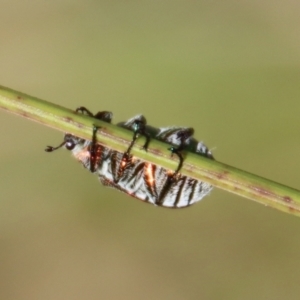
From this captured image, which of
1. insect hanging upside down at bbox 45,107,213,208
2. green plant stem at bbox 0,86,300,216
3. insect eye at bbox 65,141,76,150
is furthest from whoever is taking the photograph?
insect eye at bbox 65,141,76,150

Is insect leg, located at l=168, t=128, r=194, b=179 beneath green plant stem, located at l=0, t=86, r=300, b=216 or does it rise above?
above

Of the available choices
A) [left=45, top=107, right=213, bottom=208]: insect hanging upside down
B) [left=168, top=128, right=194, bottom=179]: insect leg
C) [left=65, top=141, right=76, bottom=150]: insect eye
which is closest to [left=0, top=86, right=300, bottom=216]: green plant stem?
[left=168, top=128, right=194, bottom=179]: insect leg

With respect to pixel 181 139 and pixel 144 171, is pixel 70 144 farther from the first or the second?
pixel 181 139

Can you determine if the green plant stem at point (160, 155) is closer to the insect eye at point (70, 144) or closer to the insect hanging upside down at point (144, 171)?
the insect hanging upside down at point (144, 171)

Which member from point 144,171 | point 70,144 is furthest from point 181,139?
point 70,144

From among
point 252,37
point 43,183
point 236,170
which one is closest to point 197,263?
point 43,183

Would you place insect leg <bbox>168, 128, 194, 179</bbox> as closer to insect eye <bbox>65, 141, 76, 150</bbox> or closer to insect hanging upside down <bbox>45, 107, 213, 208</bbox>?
insect hanging upside down <bbox>45, 107, 213, 208</bbox>

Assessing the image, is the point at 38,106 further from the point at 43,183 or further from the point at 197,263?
the point at 197,263

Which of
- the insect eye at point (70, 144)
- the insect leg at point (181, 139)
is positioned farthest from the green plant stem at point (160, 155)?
the insect eye at point (70, 144)
